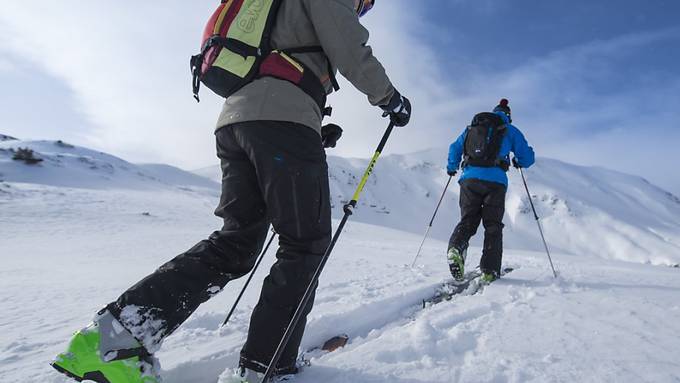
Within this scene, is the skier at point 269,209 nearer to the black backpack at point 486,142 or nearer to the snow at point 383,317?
the snow at point 383,317

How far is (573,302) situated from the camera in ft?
9.46

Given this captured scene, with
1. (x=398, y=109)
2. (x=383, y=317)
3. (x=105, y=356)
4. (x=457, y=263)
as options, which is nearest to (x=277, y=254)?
(x=105, y=356)

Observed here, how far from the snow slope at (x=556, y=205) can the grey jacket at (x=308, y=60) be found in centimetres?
6571

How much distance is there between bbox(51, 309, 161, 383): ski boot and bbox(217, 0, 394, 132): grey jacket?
1020 millimetres

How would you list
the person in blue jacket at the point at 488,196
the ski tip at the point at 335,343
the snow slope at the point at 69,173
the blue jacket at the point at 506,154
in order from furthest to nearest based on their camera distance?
the snow slope at the point at 69,173 → the blue jacket at the point at 506,154 → the person in blue jacket at the point at 488,196 → the ski tip at the point at 335,343

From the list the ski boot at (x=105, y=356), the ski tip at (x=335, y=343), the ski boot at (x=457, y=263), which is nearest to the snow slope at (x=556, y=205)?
the ski boot at (x=457, y=263)

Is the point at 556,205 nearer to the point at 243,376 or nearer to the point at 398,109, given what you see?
the point at 398,109

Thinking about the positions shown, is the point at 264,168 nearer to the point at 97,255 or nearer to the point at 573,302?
the point at 573,302

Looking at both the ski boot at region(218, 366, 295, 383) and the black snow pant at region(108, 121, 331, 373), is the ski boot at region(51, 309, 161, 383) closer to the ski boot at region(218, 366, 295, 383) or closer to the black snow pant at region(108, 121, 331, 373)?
the black snow pant at region(108, 121, 331, 373)

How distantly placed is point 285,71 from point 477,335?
5.95 feet

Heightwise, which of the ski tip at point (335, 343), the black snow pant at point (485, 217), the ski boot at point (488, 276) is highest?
the black snow pant at point (485, 217)

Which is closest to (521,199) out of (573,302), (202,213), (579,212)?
(579,212)

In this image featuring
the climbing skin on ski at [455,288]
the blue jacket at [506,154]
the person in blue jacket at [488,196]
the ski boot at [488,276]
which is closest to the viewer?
the climbing skin on ski at [455,288]

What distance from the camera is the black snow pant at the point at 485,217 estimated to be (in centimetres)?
411
